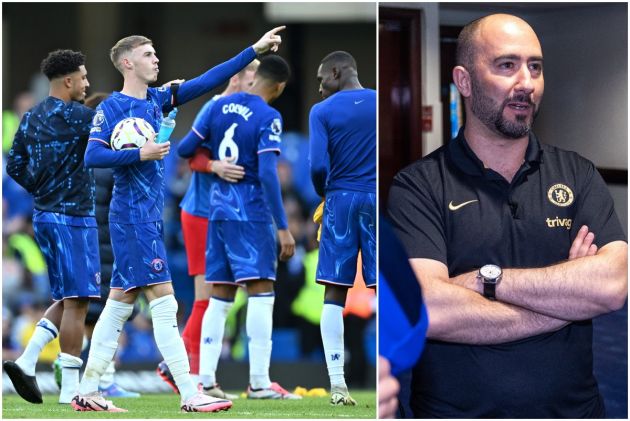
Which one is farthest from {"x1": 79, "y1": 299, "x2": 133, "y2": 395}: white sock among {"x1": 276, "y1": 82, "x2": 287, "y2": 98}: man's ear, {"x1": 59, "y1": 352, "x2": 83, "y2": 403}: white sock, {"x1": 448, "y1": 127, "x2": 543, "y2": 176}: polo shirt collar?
{"x1": 448, "y1": 127, "x2": 543, "y2": 176}: polo shirt collar

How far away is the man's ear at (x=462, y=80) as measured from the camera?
16.6 feet

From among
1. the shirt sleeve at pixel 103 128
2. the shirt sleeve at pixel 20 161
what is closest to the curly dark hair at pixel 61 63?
the shirt sleeve at pixel 20 161

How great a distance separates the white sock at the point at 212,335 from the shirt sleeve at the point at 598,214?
2.15 m

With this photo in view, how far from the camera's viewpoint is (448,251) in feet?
15.8

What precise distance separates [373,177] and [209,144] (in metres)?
0.95

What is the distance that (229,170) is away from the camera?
616 centimetres

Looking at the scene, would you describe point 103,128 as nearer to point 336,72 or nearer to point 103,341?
point 103,341

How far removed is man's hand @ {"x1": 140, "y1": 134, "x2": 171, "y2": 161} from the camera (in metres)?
5.43

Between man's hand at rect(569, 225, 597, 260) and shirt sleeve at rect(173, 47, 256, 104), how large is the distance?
174 centimetres

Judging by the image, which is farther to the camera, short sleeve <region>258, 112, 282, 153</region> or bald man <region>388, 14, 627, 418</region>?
short sleeve <region>258, 112, 282, 153</region>

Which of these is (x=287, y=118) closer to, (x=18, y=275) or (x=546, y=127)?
(x=546, y=127)

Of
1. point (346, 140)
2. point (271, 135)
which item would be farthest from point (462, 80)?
point (271, 135)

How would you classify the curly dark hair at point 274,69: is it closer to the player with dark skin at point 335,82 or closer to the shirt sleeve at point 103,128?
the player with dark skin at point 335,82

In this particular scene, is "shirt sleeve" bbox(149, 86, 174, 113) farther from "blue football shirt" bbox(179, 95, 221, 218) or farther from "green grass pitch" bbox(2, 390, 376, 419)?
"green grass pitch" bbox(2, 390, 376, 419)
